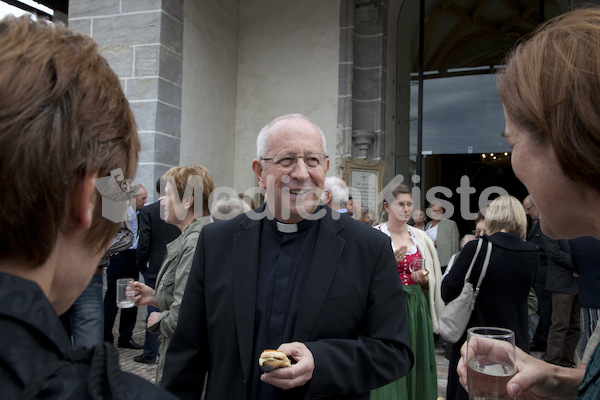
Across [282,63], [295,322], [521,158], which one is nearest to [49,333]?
[521,158]

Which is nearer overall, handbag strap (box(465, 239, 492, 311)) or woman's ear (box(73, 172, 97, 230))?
woman's ear (box(73, 172, 97, 230))

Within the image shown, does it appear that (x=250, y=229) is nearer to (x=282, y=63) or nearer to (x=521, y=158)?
(x=521, y=158)

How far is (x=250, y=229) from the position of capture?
6.54 ft

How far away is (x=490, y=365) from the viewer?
1155mm

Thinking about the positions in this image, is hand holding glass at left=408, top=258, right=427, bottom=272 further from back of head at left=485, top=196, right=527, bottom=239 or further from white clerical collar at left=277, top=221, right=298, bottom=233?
white clerical collar at left=277, top=221, right=298, bottom=233

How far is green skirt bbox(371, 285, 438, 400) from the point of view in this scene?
12.2 feet

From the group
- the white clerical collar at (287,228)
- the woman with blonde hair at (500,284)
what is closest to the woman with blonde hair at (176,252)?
the white clerical collar at (287,228)

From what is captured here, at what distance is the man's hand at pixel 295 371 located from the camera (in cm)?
150

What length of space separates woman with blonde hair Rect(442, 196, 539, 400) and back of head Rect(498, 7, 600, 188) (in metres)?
2.28

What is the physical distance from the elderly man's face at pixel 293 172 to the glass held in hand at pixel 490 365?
0.97m

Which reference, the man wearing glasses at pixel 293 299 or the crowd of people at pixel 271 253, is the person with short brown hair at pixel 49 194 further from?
the man wearing glasses at pixel 293 299

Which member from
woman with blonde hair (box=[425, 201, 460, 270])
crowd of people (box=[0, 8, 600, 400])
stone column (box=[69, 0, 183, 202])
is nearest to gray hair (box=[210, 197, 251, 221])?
crowd of people (box=[0, 8, 600, 400])

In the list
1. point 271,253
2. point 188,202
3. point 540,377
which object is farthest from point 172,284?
point 540,377

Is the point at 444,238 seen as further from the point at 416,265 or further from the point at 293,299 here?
the point at 293,299
